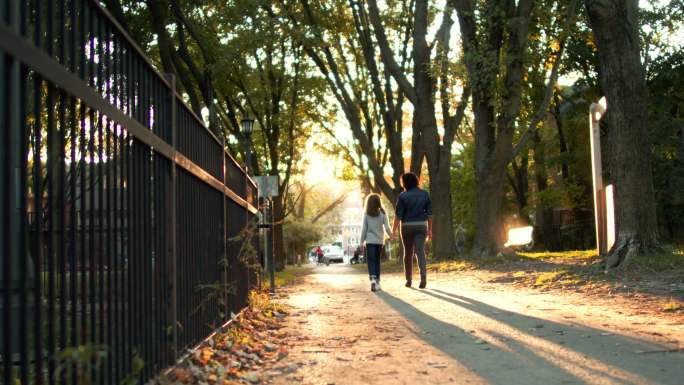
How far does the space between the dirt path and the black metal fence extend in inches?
47.6

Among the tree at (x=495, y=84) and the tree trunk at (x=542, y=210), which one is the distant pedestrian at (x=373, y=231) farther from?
the tree trunk at (x=542, y=210)

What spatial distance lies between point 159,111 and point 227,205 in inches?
116

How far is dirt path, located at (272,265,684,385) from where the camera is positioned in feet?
15.0

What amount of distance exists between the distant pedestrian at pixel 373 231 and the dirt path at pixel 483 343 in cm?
197

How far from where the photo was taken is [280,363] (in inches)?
211

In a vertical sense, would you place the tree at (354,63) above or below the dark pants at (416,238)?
above

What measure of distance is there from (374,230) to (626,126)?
4113 millimetres

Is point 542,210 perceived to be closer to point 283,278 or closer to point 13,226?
point 283,278

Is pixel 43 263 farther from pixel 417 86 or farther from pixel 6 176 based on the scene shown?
pixel 417 86

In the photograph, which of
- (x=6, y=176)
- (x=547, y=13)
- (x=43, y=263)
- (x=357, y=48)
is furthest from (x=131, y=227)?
(x=357, y=48)

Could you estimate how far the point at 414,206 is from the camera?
10.9 meters

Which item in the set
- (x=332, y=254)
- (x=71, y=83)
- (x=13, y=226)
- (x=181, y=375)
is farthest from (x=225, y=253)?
(x=332, y=254)

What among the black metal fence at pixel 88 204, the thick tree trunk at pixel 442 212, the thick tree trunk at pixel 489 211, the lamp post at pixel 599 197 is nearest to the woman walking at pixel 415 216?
the lamp post at pixel 599 197

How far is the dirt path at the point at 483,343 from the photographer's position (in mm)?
4586
